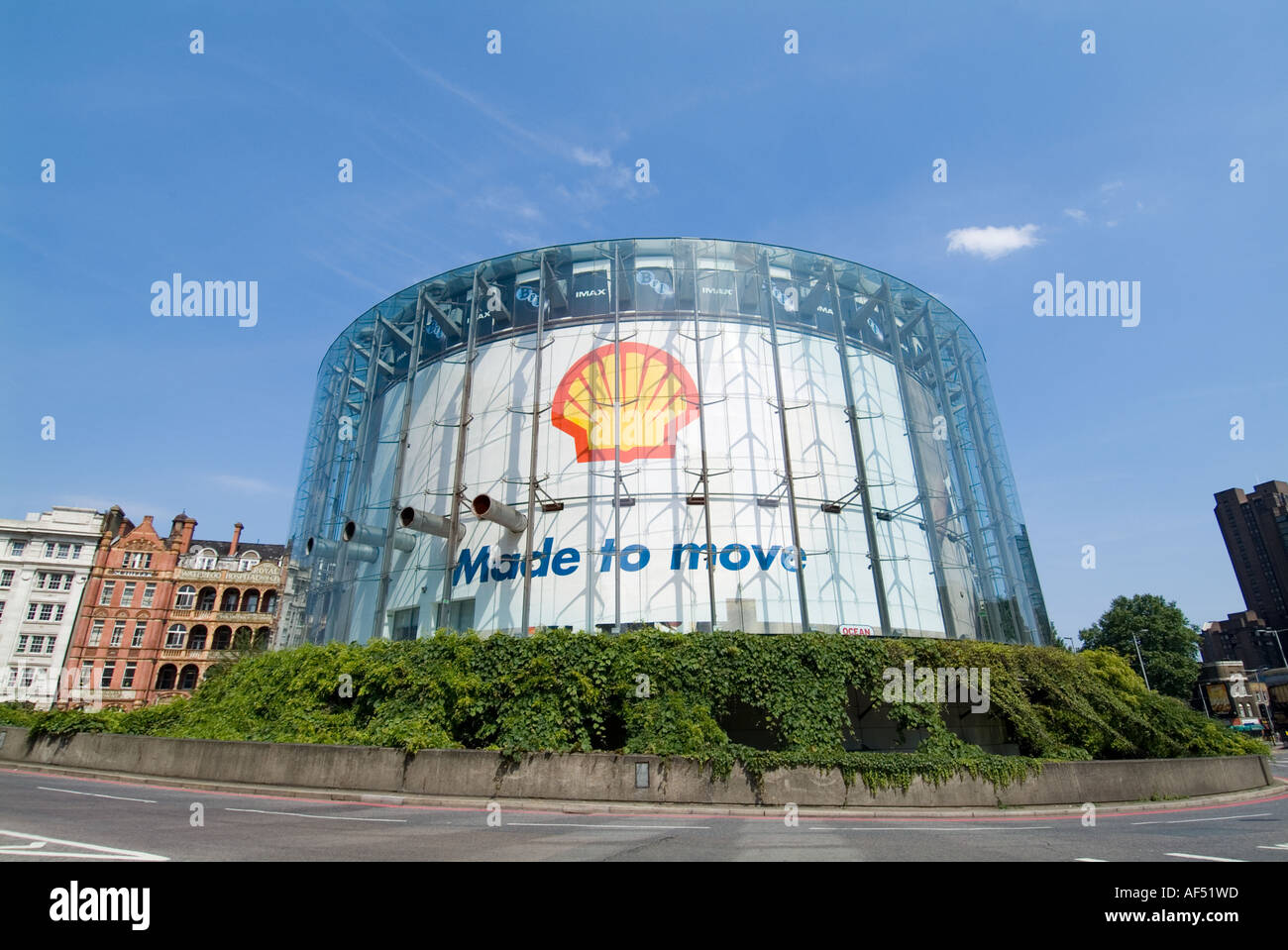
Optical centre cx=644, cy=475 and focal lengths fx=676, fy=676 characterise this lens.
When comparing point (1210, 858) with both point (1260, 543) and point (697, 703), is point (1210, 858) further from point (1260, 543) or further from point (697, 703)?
point (1260, 543)

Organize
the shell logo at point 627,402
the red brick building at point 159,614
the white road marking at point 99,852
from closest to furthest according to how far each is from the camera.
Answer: the white road marking at point 99,852 → the shell logo at point 627,402 → the red brick building at point 159,614

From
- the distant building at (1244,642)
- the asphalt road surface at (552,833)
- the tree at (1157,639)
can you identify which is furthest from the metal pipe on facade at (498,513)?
the distant building at (1244,642)

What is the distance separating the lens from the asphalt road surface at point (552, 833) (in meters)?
8.09

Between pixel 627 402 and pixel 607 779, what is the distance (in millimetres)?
14194

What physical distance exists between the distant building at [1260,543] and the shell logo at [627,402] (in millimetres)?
137612

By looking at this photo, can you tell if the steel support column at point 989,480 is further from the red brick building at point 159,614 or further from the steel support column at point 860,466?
the red brick building at point 159,614

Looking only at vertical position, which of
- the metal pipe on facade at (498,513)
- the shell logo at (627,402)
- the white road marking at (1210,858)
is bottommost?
the white road marking at (1210,858)

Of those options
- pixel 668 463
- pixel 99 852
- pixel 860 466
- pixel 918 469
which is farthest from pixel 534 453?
pixel 99 852

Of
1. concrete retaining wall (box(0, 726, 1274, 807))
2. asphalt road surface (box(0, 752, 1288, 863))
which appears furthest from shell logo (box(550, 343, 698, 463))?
asphalt road surface (box(0, 752, 1288, 863))

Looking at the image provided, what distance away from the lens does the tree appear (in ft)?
198

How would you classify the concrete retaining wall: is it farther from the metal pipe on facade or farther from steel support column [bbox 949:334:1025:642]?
steel support column [bbox 949:334:1025:642]
